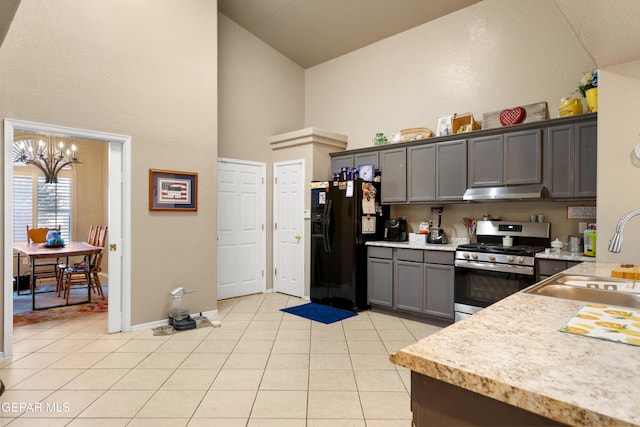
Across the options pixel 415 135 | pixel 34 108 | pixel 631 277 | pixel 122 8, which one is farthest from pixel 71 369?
pixel 415 135

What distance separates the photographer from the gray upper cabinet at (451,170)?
4.23 meters

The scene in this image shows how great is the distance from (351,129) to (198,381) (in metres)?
4.43

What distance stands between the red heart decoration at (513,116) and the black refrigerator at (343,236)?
1.80 m

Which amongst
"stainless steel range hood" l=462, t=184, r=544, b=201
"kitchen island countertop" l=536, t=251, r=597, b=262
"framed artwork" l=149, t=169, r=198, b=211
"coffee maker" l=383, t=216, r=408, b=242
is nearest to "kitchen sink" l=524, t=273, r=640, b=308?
"kitchen island countertop" l=536, t=251, r=597, b=262

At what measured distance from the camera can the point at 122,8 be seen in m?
3.86

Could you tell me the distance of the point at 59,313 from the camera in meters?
4.73

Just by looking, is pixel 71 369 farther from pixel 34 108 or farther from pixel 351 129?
pixel 351 129

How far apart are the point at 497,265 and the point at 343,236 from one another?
1994 millimetres

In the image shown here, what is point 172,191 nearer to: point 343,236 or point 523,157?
point 343,236

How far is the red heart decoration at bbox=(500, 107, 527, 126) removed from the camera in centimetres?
398

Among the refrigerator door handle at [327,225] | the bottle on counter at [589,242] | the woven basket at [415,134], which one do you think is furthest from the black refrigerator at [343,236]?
the bottle on counter at [589,242]

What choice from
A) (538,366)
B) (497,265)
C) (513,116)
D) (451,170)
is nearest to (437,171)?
(451,170)

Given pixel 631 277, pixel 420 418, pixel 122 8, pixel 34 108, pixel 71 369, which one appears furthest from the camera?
pixel 122 8

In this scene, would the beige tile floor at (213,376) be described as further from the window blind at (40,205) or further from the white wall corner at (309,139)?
the window blind at (40,205)
